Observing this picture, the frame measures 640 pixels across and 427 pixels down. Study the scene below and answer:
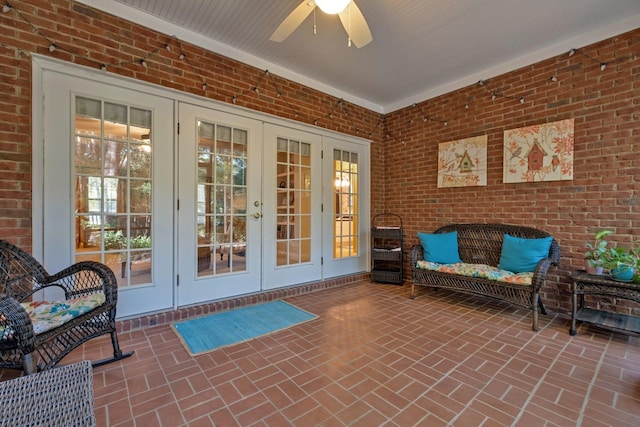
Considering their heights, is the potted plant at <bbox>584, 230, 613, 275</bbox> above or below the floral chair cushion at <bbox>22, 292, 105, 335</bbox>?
above

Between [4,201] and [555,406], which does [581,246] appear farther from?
[4,201]

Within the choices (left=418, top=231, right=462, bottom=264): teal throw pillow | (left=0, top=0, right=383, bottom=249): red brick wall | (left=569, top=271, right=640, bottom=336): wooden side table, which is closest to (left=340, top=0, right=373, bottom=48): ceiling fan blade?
(left=0, top=0, right=383, bottom=249): red brick wall

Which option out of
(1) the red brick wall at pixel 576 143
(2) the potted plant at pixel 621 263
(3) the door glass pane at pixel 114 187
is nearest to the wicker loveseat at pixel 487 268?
(1) the red brick wall at pixel 576 143

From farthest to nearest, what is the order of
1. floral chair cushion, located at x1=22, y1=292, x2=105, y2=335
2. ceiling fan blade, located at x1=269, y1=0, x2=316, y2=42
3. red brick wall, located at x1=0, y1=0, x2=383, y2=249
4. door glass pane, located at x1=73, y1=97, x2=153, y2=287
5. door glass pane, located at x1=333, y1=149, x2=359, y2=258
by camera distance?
door glass pane, located at x1=333, y1=149, x2=359, y2=258 → door glass pane, located at x1=73, y1=97, x2=153, y2=287 → red brick wall, located at x1=0, y1=0, x2=383, y2=249 → ceiling fan blade, located at x1=269, y1=0, x2=316, y2=42 → floral chair cushion, located at x1=22, y1=292, x2=105, y2=335

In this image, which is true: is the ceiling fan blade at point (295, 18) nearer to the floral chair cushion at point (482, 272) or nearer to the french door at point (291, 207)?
the french door at point (291, 207)

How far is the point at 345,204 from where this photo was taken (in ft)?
15.3

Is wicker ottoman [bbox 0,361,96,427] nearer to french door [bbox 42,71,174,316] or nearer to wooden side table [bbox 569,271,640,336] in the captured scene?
french door [bbox 42,71,174,316]

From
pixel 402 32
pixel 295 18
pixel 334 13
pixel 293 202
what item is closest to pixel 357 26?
pixel 334 13

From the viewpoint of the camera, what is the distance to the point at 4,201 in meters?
2.16

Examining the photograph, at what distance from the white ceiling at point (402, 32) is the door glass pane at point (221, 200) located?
3.23ft

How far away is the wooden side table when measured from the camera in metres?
2.36

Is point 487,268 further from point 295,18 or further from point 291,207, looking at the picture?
point 295,18

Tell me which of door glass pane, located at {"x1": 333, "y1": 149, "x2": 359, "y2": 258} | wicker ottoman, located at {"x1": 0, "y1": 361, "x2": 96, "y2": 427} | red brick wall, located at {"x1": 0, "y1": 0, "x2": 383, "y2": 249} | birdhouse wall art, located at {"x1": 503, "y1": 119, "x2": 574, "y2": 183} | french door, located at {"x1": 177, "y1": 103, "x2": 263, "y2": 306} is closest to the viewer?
wicker ottoman, located at {"x1": 0, "y1": 361, "x2": 96, "y2": 427}

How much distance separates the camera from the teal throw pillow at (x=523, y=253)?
302 centimetres
